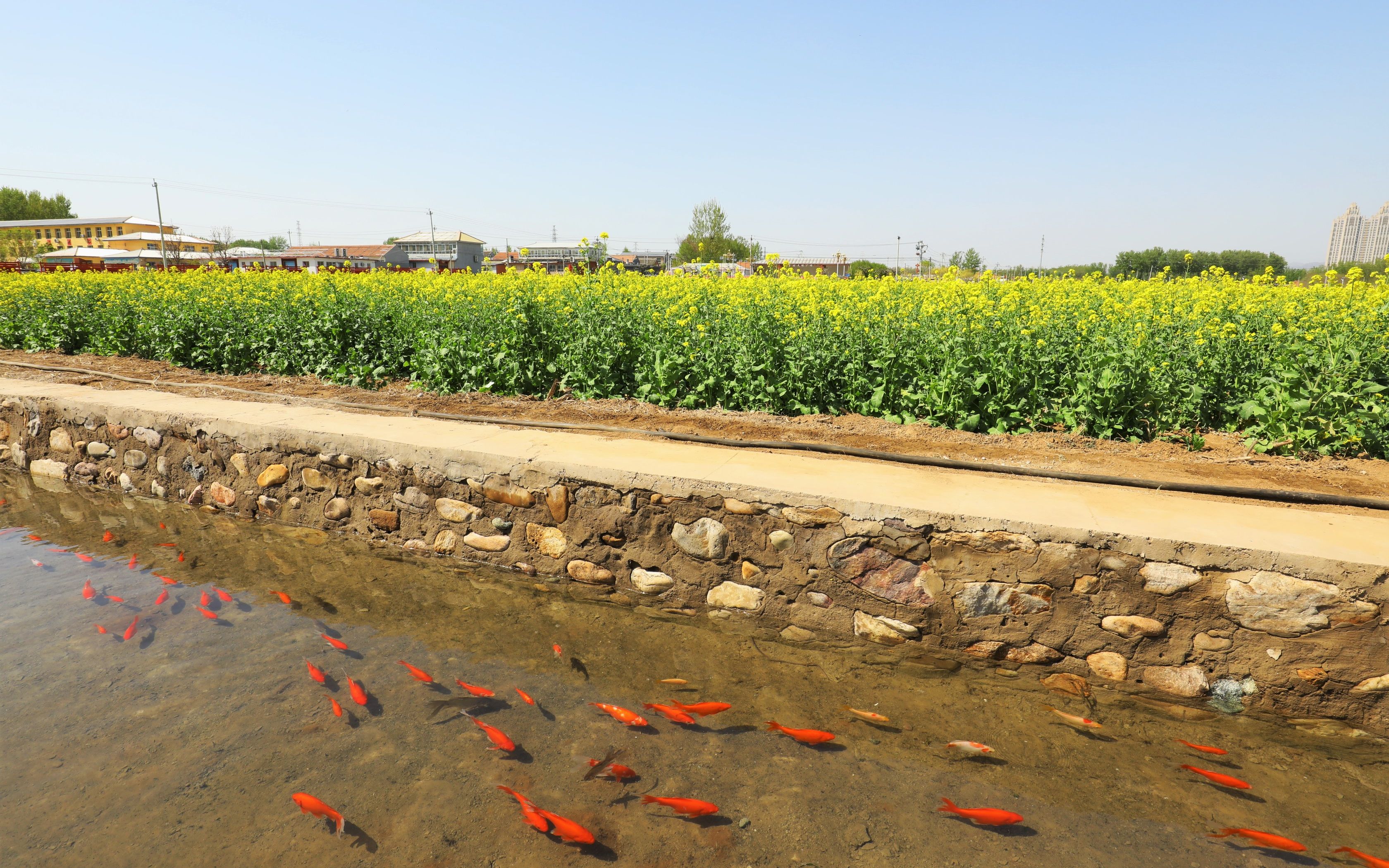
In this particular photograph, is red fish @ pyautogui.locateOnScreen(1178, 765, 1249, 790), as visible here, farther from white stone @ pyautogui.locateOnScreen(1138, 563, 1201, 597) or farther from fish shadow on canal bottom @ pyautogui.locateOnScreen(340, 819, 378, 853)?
fish shadow on canal bottom @ pyautogui.locateOnScreen(340, 819, 378, 853)

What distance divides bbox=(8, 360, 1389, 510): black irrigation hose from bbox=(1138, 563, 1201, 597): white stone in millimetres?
997

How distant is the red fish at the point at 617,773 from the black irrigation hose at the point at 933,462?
253cm

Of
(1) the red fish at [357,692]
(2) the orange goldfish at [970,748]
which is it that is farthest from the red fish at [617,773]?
(2) the orange goldfish at [970,748]

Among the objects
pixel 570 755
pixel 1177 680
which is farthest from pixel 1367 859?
pixel 570 755

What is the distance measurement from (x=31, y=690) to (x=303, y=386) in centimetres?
506

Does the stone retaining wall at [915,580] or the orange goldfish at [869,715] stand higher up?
the stone retaining wall at [915,580]

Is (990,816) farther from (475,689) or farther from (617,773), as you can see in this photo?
(475,689)

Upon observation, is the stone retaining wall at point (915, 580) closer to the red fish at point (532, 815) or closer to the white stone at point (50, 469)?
the red fish at point (532, 815)

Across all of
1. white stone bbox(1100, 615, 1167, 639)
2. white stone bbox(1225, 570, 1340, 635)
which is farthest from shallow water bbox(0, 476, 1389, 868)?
white stone bbox(1225, 570, 1340, 635)

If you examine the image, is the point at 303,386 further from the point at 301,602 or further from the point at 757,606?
the point at 757,606

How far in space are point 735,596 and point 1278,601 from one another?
7.97 feet

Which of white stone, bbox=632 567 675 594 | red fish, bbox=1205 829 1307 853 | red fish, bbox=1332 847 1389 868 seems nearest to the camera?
red fish, bbox=1332 847 1389 868

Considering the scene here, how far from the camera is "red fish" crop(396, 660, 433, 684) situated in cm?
346

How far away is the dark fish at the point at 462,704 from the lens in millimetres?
3219
